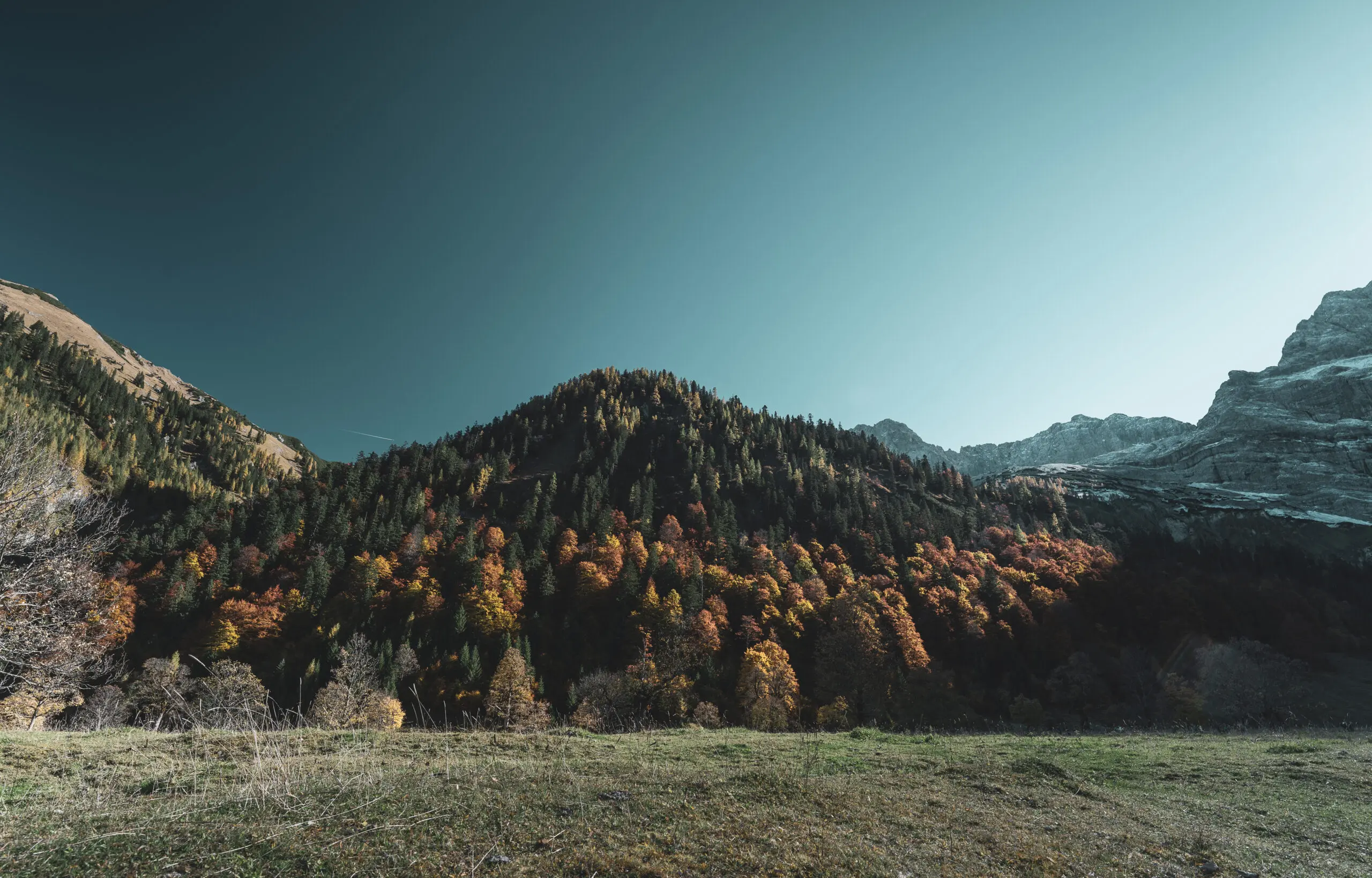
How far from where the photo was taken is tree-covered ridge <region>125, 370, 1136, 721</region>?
244 feet

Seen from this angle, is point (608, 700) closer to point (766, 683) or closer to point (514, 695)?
point (514, 695)

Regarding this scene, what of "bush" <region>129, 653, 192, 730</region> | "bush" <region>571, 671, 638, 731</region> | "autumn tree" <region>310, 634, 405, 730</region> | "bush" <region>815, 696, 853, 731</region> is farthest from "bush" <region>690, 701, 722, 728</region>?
"bush" <region>129, 653, 192, 730</region>

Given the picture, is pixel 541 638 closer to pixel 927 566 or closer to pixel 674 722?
pixel 674 722

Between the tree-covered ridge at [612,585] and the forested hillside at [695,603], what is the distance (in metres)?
0.54

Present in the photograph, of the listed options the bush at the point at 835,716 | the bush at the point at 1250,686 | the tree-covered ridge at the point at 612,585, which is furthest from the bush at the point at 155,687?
the bush at the point at 1250,686

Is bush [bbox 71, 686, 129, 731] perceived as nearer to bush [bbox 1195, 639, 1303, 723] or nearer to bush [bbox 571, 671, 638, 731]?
bush [bbox 571, 671, 638, 731]

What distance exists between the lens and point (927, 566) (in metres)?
119

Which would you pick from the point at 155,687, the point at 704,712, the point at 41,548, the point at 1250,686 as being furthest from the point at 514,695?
the point at 1250,686

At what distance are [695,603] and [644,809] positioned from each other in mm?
80634

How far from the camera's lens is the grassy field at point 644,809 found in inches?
352

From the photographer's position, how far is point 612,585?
3979 inches

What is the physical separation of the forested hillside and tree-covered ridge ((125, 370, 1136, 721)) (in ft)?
1.76

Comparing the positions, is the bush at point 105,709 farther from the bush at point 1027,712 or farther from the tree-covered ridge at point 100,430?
the bush at point 1027,712

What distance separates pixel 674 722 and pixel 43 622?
5589 cm
